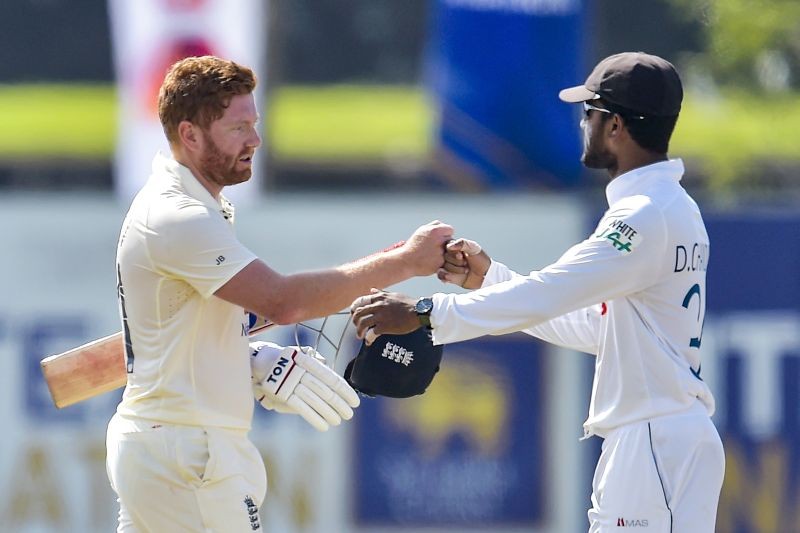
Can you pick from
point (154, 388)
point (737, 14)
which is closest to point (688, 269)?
point (154, 388)

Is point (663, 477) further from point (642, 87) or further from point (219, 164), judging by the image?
point (219, 164)

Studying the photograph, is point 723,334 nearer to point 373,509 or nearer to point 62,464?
point 373,509

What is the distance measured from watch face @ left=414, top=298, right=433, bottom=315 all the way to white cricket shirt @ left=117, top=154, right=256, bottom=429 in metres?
0.55

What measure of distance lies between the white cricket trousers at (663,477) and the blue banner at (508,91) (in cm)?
588

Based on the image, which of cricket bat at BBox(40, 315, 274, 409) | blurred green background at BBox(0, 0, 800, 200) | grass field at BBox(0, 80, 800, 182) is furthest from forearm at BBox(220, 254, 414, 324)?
grass field at BBox(0, 80, 800, 182)

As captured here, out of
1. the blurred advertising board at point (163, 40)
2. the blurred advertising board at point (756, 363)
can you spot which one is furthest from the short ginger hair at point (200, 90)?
the blurred advertising board at point (163, 40)

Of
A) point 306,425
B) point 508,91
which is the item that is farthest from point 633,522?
point 508,91

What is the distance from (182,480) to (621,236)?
4.98 ft

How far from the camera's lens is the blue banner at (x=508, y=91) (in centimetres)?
1029

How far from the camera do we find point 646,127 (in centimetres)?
464

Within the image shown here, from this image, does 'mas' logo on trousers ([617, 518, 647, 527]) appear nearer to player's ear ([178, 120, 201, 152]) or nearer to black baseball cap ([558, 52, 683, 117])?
black baseball cap ([558, 52, 683, 117])

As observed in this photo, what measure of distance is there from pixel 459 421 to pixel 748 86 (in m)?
3.94

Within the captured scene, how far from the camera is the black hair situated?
4629 millimetres

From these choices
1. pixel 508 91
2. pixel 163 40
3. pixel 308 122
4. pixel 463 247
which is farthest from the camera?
pixel 308 122
